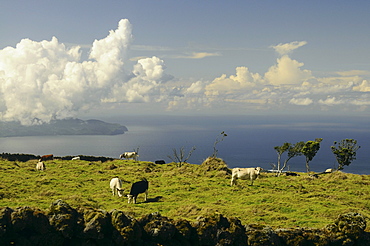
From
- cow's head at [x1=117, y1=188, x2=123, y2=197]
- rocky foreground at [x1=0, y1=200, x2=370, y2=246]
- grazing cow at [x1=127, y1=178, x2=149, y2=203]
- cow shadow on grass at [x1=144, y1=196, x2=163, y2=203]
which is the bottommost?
cow shadow on grass at [x1=144, y1=196, x2=163, y2=203]

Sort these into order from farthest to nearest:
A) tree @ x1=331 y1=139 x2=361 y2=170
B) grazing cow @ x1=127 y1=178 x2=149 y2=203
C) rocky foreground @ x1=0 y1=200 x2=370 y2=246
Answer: tree @ x1=331 y1=139 x2=361 y2=170, grazing cow @ x1=127 y1=178 x2=149 y2=203, rocky foreground @ x1=0 y1=200 x2=370 y2=246

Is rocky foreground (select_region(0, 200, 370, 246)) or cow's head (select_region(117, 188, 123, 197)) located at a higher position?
rocky foreground (select_region(0, 200, 370, 246))

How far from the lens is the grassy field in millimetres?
19594

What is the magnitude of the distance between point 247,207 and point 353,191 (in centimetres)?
1374

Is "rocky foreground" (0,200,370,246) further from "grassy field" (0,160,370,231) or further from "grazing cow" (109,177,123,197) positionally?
"grazing cow" (109,177,123,197)

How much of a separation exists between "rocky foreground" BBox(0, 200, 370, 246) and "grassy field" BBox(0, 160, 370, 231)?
4207 mm

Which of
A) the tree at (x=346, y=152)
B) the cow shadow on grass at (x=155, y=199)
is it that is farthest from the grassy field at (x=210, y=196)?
the tree at (x=346, y=152)

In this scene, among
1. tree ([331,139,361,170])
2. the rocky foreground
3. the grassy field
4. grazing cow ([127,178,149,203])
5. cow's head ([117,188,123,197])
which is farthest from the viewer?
tree ([331,139,361,170])

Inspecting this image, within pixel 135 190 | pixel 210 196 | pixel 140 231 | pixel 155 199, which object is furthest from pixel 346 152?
pixel 140 231

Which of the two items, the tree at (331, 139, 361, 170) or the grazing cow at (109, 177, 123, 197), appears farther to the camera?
the tree at (331, 139, 361, 170)

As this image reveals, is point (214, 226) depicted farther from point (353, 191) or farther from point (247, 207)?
point (353, 191)

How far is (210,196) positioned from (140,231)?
15.8 m

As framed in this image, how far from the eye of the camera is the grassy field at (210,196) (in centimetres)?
1959

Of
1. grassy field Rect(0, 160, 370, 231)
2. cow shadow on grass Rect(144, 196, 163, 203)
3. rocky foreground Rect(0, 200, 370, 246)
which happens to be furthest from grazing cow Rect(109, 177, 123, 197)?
rocky foreground Rect(0, 200, 370, 246)
